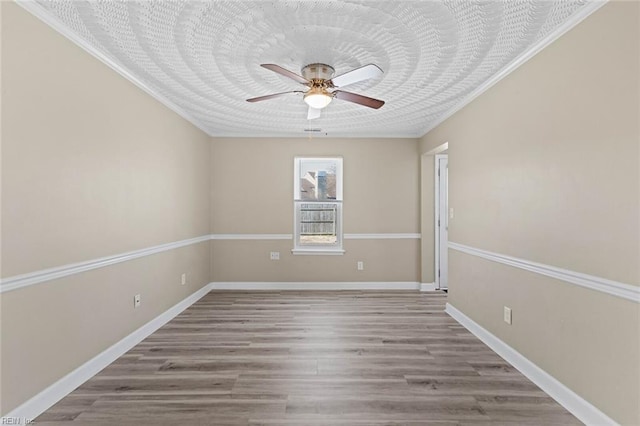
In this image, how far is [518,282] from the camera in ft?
8.64

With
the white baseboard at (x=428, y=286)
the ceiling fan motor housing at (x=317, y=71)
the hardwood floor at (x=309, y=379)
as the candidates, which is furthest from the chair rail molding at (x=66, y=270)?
the white baseboard at (x=428, y=286)

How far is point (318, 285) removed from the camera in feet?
17.0

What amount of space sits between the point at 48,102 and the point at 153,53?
2.64 ft

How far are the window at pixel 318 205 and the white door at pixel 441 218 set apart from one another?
5.05 feet

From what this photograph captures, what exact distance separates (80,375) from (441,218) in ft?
15.5

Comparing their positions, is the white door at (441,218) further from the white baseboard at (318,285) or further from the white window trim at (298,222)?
the white window trim at (298,222)

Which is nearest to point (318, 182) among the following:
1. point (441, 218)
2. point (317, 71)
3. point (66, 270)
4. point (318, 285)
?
point (318, 285)

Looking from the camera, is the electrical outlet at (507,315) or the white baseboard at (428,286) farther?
the white baseboard at (428,286)

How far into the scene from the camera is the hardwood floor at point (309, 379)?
6.57 ft

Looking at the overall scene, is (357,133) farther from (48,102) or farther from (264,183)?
(48,102)

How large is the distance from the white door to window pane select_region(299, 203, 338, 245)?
1.63 m

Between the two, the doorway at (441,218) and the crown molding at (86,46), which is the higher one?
the crown molding at (86,46)

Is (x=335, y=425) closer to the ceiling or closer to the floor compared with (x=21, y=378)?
closer to the floor

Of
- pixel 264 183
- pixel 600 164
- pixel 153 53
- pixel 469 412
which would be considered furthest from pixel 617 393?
pixel 264 183
